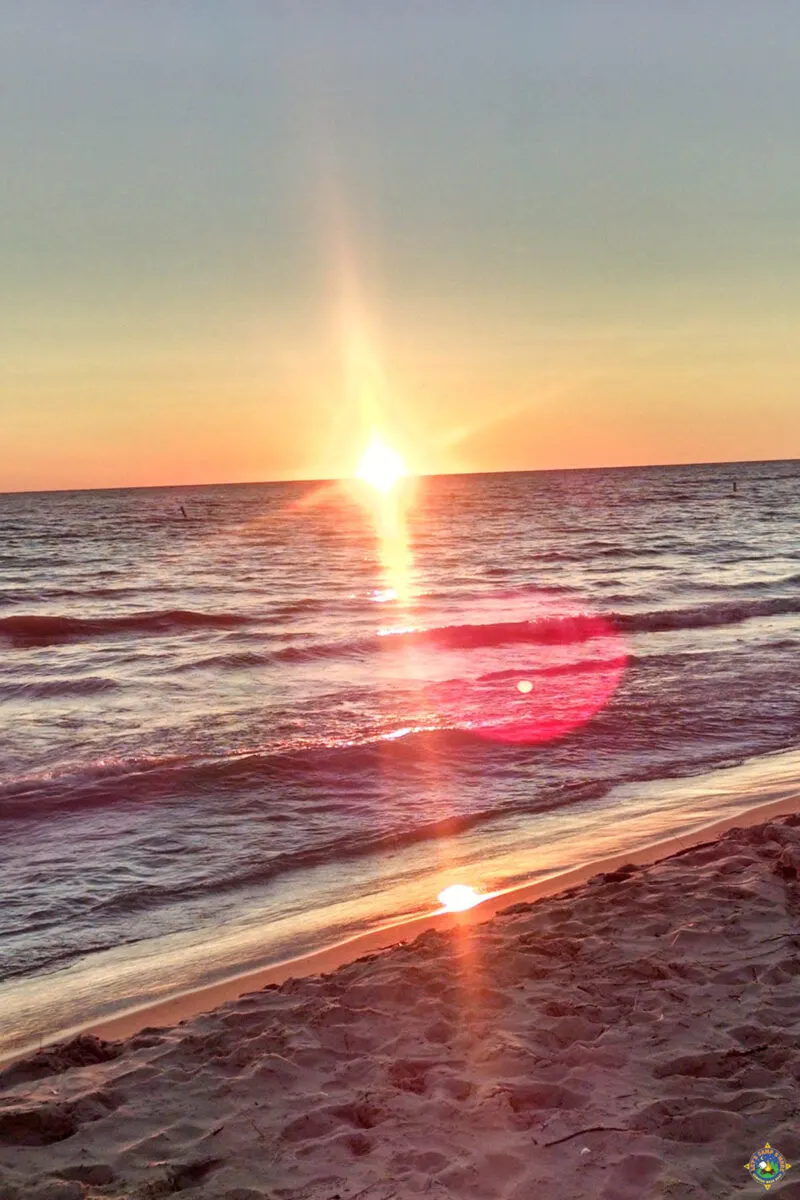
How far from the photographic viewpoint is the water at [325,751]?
672cm

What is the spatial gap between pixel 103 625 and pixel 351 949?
18545 mm

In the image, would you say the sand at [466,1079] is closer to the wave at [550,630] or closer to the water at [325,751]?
the water at [325,751]

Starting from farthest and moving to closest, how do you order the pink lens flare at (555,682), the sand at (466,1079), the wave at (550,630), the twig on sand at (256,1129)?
the wave at (550,630) < the pink lens flare at (555,682) < the twig on sand at (256,1129) < the sand at (466,1079)

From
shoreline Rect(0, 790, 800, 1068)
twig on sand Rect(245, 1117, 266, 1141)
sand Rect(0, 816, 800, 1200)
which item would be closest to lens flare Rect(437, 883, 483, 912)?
shoreline Rect(0, 790, 800, 1068)

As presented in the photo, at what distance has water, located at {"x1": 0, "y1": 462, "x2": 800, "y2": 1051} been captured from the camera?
6.72 metres

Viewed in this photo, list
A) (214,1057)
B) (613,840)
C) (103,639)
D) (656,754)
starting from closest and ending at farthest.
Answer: (214,1057) < (613,840) < (656,754) < (103,639)

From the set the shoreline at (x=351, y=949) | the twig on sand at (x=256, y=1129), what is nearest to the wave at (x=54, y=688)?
the shoreline at (x=351, y=949)

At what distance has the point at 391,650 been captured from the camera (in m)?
18.3

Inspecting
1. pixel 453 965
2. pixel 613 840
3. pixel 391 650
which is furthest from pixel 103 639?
pixel 453 965

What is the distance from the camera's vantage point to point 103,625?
2309 centimetres

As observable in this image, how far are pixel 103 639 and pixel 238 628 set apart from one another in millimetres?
2969

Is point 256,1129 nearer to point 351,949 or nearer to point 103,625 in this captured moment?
point 351,949

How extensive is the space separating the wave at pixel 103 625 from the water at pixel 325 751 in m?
0.11

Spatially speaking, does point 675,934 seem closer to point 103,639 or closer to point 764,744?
point 764,744
